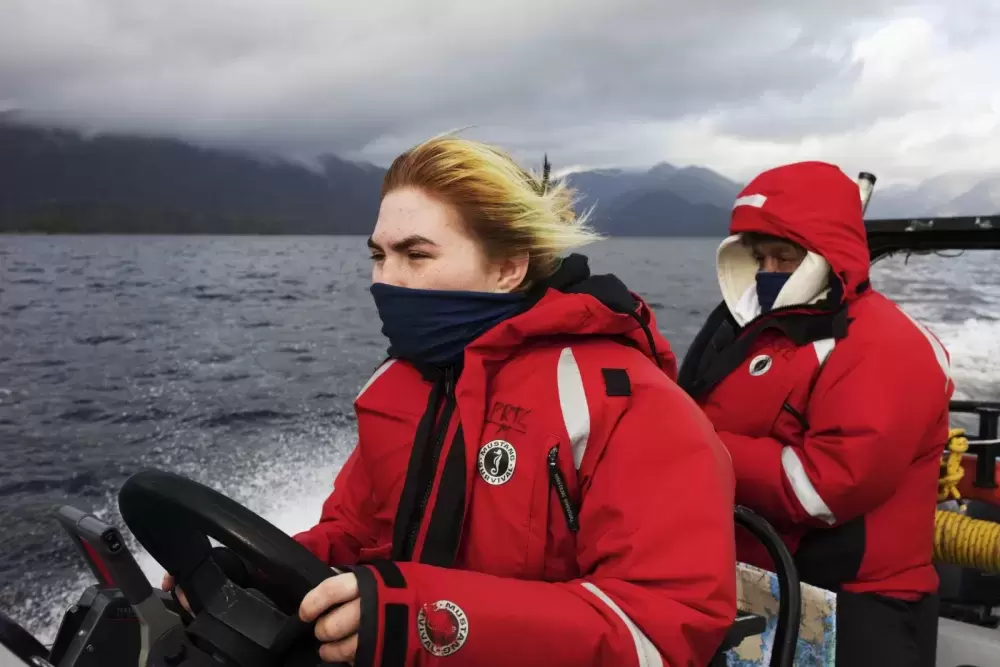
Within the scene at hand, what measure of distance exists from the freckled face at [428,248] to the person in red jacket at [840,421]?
3.11ft

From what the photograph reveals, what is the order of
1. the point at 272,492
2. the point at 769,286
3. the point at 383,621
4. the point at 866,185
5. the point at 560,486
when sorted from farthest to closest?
the point at 272,492
the point at 866,185
the point at 769,286
the point at 560,486
the point at 383,621

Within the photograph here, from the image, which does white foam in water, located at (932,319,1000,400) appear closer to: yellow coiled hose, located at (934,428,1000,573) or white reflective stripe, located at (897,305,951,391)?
yellow coiled hose, located at (934,428,1000,573)

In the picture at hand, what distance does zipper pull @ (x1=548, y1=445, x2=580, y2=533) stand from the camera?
3.10 ft

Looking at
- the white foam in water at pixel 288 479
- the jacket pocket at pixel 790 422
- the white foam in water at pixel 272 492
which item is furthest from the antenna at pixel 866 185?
the white foam in water at pixel 288 479

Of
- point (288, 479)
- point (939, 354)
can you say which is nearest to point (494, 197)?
point (939, 354)

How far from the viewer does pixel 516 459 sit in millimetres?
972

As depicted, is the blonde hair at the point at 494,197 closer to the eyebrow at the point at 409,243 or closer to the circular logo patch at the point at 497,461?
the eyebrow at the point at 409,243

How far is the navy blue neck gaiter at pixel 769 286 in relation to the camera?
6.28 ft

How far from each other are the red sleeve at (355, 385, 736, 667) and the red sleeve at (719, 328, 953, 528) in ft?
2.54

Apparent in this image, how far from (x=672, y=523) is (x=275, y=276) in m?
19.6

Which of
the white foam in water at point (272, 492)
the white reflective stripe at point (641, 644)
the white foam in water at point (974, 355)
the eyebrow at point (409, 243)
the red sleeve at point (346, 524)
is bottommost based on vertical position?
the white foam in water at point (272, 492)

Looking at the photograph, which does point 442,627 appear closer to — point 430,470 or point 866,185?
point 430,470

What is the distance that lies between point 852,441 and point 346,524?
1.08 m

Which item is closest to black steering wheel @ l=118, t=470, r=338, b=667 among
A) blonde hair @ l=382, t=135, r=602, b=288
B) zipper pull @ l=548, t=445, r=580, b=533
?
zipper pull @ l=548, t=445, r=580, b=533
